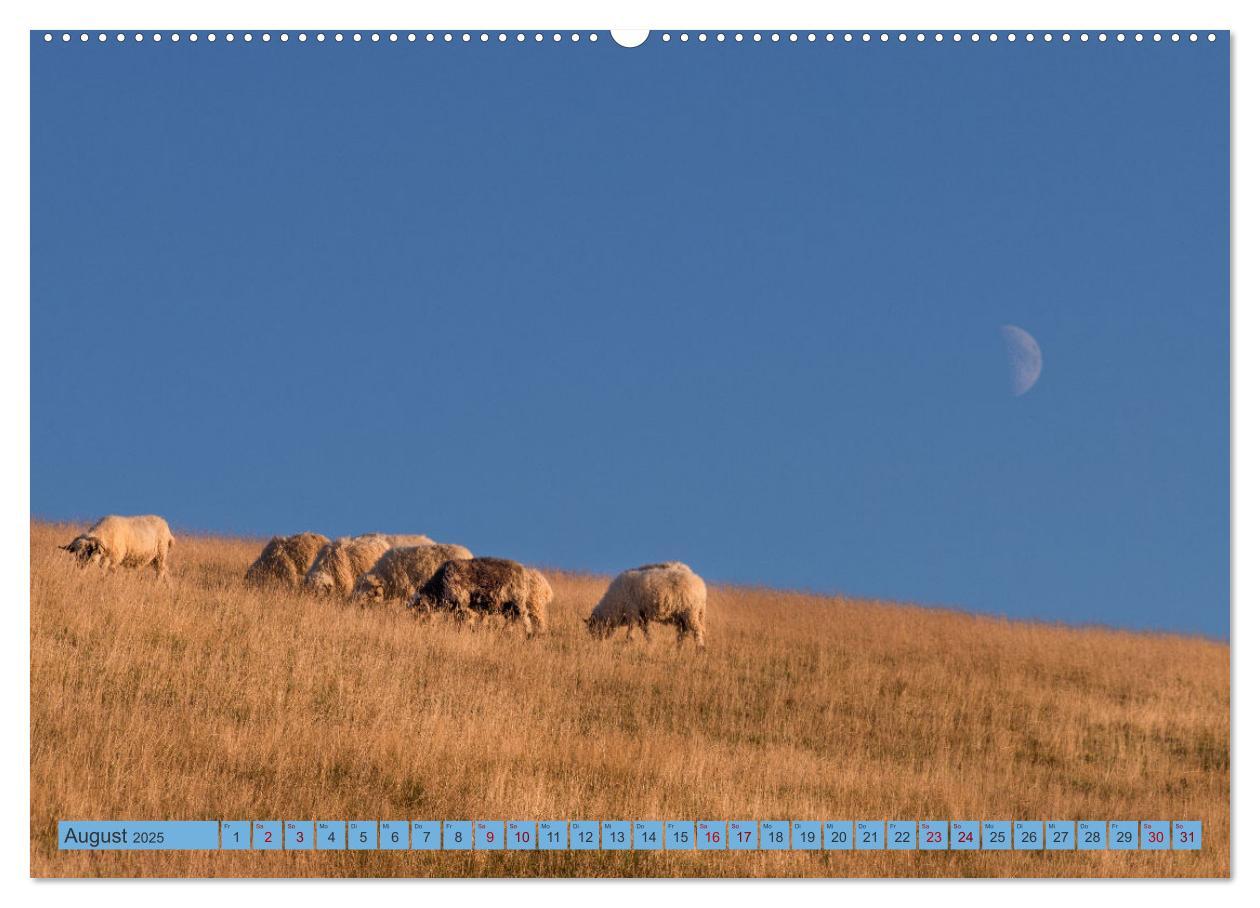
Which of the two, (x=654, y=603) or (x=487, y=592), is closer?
(x=487, y=592)

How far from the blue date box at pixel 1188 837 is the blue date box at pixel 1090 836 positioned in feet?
1.58

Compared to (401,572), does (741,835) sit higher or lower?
lower

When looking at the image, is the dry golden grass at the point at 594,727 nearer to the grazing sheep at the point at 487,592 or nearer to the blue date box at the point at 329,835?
the blue date box at the point at 329,835

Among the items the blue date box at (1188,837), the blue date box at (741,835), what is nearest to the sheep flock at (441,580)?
the blue date box at (741,835)

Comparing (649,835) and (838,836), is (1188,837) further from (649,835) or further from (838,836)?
(649,835)

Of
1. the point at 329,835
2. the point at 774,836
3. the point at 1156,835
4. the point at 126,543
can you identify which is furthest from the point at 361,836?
the point at 126,543

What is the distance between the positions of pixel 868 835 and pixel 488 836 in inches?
105

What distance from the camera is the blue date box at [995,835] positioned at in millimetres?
9164

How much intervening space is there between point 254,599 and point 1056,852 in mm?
13383

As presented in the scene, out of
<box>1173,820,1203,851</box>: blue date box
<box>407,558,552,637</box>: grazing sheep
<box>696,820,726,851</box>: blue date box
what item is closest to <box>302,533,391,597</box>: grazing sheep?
<box>407,558,552,637</box>: grazing sheep

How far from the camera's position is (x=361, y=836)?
28.2 ft

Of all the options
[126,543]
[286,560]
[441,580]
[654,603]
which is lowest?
[654,603]

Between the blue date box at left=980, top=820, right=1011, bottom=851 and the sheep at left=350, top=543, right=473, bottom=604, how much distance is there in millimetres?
13367
